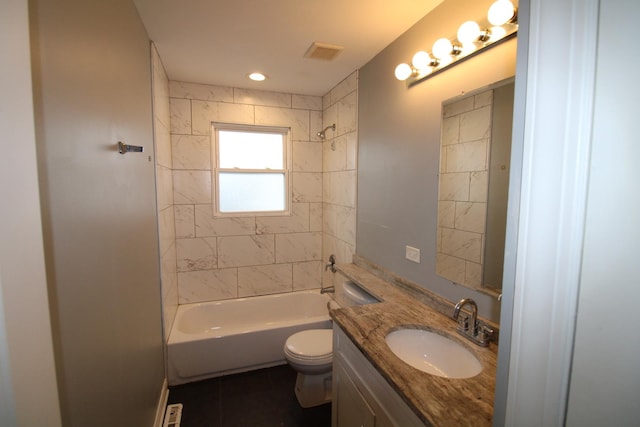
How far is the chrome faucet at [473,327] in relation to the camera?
121 centimetres

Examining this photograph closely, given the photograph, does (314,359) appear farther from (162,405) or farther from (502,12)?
(502,12)

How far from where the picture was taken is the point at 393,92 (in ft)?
6.40

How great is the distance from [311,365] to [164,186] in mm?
1856

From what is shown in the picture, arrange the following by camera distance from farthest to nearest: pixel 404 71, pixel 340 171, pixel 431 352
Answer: pixel 340 171, pixel 404 71, pixel 431 352

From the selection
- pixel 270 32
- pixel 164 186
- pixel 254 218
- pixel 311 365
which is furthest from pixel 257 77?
pixel 311 365

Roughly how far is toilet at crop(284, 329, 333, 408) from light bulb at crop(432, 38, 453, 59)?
2030mm

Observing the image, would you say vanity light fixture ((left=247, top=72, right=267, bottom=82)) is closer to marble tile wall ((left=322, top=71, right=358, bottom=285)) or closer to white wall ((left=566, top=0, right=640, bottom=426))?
marble tile wall ((left=322, top=71, right=358, bottom=285))

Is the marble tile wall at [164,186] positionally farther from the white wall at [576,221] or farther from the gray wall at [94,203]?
the white wall at [576,221]

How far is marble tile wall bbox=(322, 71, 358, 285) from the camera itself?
2.54 metres

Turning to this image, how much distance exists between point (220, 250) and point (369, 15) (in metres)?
2.51

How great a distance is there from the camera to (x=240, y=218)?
10.1 feet

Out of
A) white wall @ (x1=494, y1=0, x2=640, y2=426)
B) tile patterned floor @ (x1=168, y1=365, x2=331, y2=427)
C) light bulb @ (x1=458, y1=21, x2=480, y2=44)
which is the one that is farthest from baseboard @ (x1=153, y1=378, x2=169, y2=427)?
light bulb @ (x1=458, y1=21, x2=480, y2=44)

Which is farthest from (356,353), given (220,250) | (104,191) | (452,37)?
(220,250)

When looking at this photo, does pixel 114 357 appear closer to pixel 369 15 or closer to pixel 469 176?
pixel 469 176
